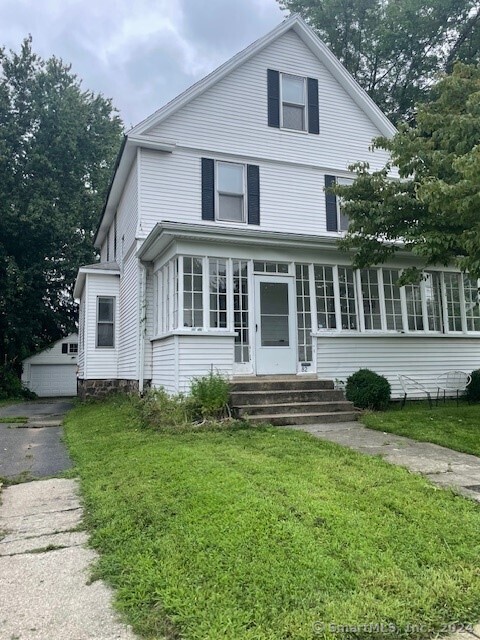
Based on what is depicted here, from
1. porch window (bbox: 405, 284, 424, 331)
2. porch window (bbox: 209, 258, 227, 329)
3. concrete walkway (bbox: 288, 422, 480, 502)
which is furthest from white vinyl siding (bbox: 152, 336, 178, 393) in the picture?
porch window (bbox: 405, 284, 424, 331)

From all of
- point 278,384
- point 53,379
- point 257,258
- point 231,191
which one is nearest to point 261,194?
point 231,191

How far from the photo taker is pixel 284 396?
8.67m

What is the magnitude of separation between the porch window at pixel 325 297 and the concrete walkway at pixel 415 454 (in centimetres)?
297

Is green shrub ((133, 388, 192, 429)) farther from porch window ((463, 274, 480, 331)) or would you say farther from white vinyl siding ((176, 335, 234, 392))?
porch window ((463, 274, 480, 331))

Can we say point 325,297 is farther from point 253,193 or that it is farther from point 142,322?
point 142,322

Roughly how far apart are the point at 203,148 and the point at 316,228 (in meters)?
3.63

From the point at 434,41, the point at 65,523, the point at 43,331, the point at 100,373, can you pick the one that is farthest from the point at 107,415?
the point at 434,41

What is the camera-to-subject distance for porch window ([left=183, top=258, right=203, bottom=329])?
9.09 metres

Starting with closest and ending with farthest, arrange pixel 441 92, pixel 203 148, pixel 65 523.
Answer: pixel 65 523
pixel 441 92
pixel 203 148

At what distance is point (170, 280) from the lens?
952 centimetres

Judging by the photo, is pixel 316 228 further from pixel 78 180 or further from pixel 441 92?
pixel 78 180

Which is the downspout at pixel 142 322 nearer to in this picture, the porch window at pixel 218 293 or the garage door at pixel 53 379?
the porch window at pixel 218 293

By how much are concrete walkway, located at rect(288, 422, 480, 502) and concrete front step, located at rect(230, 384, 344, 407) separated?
846 millimetres

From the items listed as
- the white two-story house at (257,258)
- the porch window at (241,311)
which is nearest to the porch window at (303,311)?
the white two-story house at (257,258)
